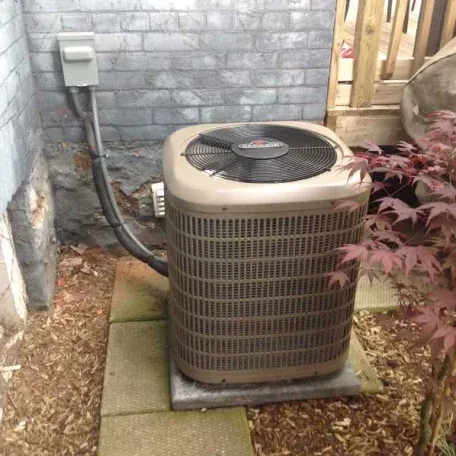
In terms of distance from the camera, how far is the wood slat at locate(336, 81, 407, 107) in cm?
314

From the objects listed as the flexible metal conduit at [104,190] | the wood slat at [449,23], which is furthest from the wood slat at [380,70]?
the flexible metal conduit at [104,190]

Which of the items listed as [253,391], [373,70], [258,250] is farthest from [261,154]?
[373,70]

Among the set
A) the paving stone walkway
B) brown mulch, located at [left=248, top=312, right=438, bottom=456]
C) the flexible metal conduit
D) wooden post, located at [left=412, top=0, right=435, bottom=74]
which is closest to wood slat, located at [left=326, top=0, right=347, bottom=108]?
wooden post, located at [left=412, top=0, right=435, bottom=74]

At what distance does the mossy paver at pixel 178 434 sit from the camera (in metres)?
2.08

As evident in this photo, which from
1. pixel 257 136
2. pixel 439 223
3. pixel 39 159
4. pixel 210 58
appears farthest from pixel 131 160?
pixel 439 223

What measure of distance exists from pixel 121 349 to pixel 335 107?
5.85ft

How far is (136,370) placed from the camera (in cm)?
246

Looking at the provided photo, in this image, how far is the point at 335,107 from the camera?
3.15 meters

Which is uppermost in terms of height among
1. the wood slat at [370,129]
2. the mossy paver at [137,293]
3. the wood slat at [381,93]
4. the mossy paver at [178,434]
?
the wood slat at [381,93]

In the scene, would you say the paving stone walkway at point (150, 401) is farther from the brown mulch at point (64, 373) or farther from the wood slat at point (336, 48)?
the wood slat at point (336, 48)

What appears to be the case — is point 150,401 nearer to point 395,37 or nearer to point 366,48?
point 366,48

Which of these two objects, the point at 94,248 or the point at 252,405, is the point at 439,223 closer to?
the point at 252,405

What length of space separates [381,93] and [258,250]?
1695 millimetres

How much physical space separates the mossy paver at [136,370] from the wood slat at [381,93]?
5.33 feet
